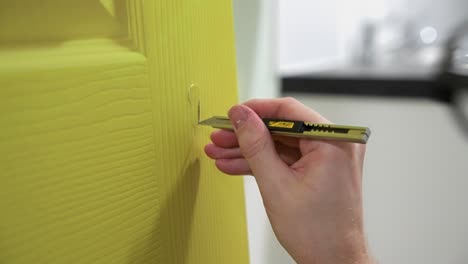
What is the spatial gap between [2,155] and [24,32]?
7cm

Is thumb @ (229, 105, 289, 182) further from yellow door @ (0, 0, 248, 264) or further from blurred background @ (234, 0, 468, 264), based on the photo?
blurred background @ (234, 0, 468, 264)

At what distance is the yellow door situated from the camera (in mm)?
229

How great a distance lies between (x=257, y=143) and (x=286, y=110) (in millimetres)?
95

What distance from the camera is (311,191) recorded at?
392mm

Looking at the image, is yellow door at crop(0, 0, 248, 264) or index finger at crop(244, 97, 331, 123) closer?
yellow door at crop(0, 0, 248, 264)

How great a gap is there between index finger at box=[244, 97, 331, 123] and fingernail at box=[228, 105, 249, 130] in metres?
0.09

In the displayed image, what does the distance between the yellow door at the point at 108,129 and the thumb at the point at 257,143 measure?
0.15 feet

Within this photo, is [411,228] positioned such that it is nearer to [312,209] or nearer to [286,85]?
[286,85]

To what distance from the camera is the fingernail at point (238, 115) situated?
1.30 ft

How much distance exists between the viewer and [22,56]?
0.76ft

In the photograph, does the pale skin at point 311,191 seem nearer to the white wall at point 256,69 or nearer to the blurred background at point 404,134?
the white wall at point 256,69

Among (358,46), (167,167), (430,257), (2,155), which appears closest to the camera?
(2,155)

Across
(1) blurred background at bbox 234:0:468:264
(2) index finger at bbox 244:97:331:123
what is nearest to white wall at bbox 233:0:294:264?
(1) blurred background at bbox 234:0:468:264

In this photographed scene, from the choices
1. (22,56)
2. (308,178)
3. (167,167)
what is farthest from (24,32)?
(308,178)
